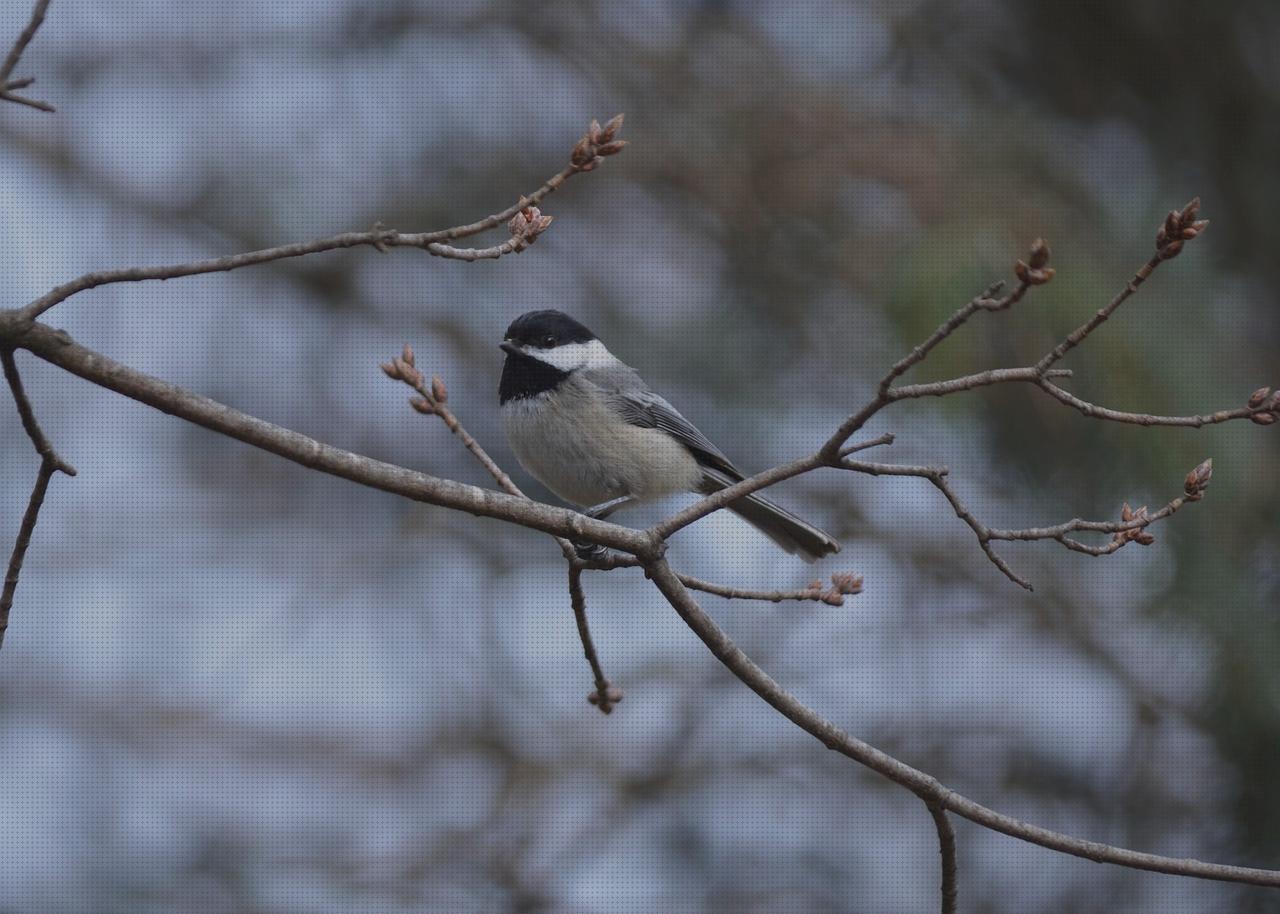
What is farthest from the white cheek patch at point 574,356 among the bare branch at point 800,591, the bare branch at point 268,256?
the bare branch at point 268,256

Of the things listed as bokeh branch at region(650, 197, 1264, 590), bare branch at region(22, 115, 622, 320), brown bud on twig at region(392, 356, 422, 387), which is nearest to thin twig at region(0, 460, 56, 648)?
bare branch at region(22, 115, 622, 320)

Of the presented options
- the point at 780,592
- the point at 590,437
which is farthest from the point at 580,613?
the point at 590,437

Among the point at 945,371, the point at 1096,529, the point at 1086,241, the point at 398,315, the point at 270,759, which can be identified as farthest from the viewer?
the point at 270,759

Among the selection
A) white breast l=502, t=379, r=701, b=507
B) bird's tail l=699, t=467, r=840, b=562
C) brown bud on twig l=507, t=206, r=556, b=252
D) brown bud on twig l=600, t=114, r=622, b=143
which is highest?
white breast l=502, t=379, r=701, b=507

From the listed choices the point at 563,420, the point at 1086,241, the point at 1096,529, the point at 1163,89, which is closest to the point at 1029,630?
the point at 1086,241

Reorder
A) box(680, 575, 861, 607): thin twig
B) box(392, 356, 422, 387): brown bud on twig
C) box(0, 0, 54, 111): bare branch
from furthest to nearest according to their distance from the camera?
box(392, 356, 422, 387): brown bud on twig, box(680, 575, 861, 607): thin twig, box(0, 0, 54, 111): bare branch

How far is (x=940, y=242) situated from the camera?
4.75 m

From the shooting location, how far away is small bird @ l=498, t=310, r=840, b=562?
12.2 ft

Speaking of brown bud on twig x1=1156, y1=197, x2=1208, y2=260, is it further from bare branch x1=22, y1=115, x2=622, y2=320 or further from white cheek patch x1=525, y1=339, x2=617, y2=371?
white cheek patch x1=525, y1=339, x2=617, y2=371

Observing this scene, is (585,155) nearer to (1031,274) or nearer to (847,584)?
(1031,274)

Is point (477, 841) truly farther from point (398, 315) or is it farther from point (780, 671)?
point (398, 315)

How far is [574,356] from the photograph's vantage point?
4.03 meters

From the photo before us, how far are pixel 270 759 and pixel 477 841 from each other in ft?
6.00

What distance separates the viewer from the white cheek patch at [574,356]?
388cm
